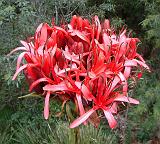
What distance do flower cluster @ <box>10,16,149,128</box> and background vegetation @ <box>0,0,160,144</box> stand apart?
0.82 metres

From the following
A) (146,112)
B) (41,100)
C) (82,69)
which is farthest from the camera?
(146,112)

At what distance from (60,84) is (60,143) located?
1128mm

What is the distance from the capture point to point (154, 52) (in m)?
4.85

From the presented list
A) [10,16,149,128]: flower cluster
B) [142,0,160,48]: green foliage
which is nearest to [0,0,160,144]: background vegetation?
[142,0,160,48]: green foliage

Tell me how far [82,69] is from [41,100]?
189 centimetres

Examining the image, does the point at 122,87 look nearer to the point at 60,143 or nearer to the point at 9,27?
the point at 60,143

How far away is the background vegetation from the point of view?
338 cm

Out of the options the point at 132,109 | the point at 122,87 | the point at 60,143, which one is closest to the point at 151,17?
the point at 132,109

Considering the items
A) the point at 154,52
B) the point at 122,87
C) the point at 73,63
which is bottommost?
the point at 154,52

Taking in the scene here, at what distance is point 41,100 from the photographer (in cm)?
397

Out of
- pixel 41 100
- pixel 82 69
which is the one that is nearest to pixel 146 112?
pixel 41 100

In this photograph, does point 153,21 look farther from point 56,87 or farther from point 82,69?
point 56,87

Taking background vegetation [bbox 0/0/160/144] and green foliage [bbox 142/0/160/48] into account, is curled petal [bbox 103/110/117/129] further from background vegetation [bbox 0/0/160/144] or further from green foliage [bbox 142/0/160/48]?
green foliage [bbox 142/0/160/48]

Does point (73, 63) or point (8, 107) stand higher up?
point (73, 63)
